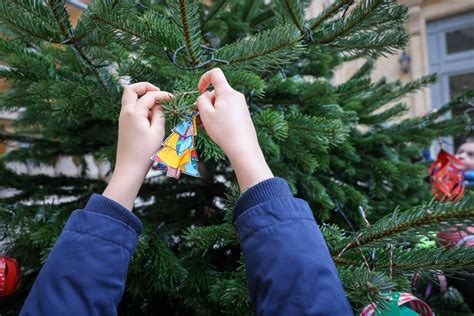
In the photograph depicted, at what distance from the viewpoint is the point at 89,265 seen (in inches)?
17.8

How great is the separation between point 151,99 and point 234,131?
0.16 m

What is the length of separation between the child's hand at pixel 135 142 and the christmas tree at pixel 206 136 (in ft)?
0.10

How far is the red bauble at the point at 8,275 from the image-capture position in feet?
2.65

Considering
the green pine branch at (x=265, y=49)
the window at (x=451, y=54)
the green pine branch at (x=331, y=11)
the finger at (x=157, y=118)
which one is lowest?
the finger at (x=157, y=118)

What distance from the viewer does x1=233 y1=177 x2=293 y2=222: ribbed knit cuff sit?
0.46 metres

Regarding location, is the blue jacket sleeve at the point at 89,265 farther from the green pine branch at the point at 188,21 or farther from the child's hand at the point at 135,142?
the green pine branch at the point at 188,21

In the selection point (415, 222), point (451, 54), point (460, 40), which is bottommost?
point (415, 222)

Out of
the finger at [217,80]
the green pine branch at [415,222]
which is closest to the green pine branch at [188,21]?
the finger at [217,80]

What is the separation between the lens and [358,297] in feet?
1.61

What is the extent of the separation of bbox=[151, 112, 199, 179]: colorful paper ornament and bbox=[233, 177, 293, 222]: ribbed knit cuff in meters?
0.13

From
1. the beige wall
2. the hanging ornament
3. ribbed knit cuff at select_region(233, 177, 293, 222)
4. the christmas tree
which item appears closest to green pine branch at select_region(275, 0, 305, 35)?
the christmas tree

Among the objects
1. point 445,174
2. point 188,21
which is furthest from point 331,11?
point 445,174

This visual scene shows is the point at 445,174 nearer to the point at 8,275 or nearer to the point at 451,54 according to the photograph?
the point at 8,275

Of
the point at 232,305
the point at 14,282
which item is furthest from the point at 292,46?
the point at 14,282
